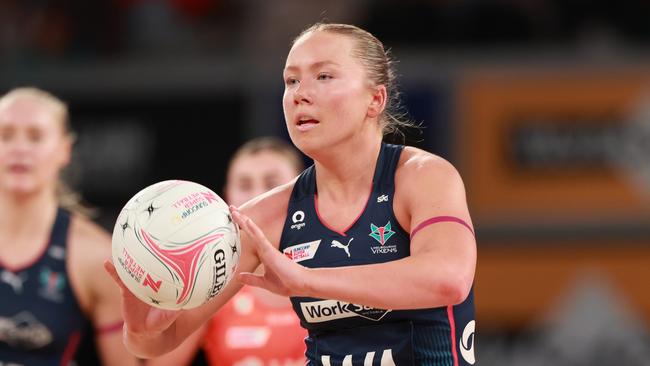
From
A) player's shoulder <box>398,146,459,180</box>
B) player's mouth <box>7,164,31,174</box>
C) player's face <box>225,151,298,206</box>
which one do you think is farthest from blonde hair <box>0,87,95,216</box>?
player's shoulder <box>398,146,459,180</box>

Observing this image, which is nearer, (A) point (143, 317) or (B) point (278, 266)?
(B) point (278, 266)

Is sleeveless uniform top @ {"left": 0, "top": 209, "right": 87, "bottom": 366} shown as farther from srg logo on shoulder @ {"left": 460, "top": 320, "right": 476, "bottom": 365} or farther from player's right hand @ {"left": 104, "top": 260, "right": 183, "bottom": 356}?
srg logo on shoulder @ {"left": 460, "top": 320, "right": 476, "bottom": 365}

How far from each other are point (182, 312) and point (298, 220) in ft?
1.39

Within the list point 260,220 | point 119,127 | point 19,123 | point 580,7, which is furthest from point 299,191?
point 580,7

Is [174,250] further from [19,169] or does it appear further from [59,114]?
[59,114]

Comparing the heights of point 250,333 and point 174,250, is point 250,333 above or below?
below

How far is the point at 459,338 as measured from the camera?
3.25 meters

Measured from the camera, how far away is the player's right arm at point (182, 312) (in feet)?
10.7

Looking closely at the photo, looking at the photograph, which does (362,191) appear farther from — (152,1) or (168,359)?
(152,1)

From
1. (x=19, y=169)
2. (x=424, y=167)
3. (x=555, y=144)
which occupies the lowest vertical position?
(x=555, y=144)

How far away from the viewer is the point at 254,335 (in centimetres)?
441

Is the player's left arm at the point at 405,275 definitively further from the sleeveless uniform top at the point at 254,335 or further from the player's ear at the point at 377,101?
the sleeveless uniform top at the point at 254,335

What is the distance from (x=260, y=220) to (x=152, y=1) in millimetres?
5935

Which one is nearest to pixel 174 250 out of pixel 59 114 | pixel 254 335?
pixel 254 335
